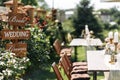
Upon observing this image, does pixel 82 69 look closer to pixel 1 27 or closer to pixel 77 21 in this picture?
pixel 1 27

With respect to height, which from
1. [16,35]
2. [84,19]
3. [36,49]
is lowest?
[84,19]

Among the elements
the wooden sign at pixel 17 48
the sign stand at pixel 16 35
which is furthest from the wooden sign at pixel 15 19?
the wooden sign at pixel 17 48

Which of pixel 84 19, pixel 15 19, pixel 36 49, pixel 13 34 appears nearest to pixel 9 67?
pixel 13 34

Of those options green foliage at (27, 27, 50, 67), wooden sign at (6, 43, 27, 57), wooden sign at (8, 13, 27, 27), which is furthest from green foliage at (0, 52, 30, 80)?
green foliage at (27, 27, 50, 67)

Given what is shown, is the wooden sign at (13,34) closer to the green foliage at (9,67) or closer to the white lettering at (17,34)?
the white lettering at (17,34)

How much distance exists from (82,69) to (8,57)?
2.63 m

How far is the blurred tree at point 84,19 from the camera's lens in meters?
22.2

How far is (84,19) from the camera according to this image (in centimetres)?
2250

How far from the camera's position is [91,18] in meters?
22.5

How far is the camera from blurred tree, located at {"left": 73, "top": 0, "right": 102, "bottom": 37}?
22.2 meters

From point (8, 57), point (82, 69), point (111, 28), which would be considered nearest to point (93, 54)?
point (82, 69)

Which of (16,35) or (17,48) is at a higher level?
(16,35)

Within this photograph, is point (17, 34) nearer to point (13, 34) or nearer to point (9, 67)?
point (13, 34)

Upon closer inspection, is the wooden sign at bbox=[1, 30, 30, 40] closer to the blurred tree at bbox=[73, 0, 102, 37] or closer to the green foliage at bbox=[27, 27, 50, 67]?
the green foliage at bbox=[27, 27, 50, 67]
